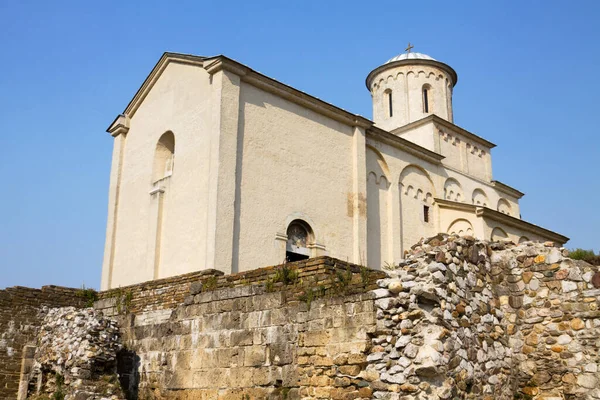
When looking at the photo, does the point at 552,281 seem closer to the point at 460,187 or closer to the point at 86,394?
the point at 86,394

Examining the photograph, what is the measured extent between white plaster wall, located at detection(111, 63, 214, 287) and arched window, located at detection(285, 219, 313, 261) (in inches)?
102

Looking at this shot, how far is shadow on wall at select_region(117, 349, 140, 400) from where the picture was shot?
11266 millimetres

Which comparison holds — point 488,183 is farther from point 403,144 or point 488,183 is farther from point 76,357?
point 76,357

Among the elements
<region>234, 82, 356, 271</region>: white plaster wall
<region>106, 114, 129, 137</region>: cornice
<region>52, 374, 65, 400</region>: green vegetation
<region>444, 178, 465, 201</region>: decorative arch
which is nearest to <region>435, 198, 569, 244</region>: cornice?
<region>444, 178, 465, 201</region>: decorative arch

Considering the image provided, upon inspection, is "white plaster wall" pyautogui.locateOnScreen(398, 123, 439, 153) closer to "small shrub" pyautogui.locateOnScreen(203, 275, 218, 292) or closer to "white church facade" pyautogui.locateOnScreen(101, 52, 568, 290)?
"white church facade" pyautogui.locateOnScreen(101, 52, 568, 290)

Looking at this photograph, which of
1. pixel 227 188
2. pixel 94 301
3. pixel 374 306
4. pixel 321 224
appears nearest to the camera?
pixel 374 306

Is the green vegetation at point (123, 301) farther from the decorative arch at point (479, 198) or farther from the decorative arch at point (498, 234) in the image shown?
the decorative arch at point (479, 198)

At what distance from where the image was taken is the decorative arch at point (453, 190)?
77.7ft

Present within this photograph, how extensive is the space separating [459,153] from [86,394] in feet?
63.3

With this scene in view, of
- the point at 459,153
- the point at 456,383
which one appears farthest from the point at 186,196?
the point at 459,153

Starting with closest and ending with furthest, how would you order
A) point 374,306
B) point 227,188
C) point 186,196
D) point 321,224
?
point 374,306
point 227,188
point 186,196
point 321,224

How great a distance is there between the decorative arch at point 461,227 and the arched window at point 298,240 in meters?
6.72

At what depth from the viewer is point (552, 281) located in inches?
338

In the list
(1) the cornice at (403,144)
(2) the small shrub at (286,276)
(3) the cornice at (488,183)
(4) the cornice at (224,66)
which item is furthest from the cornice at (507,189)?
(2) the small shrub at (286,276)
